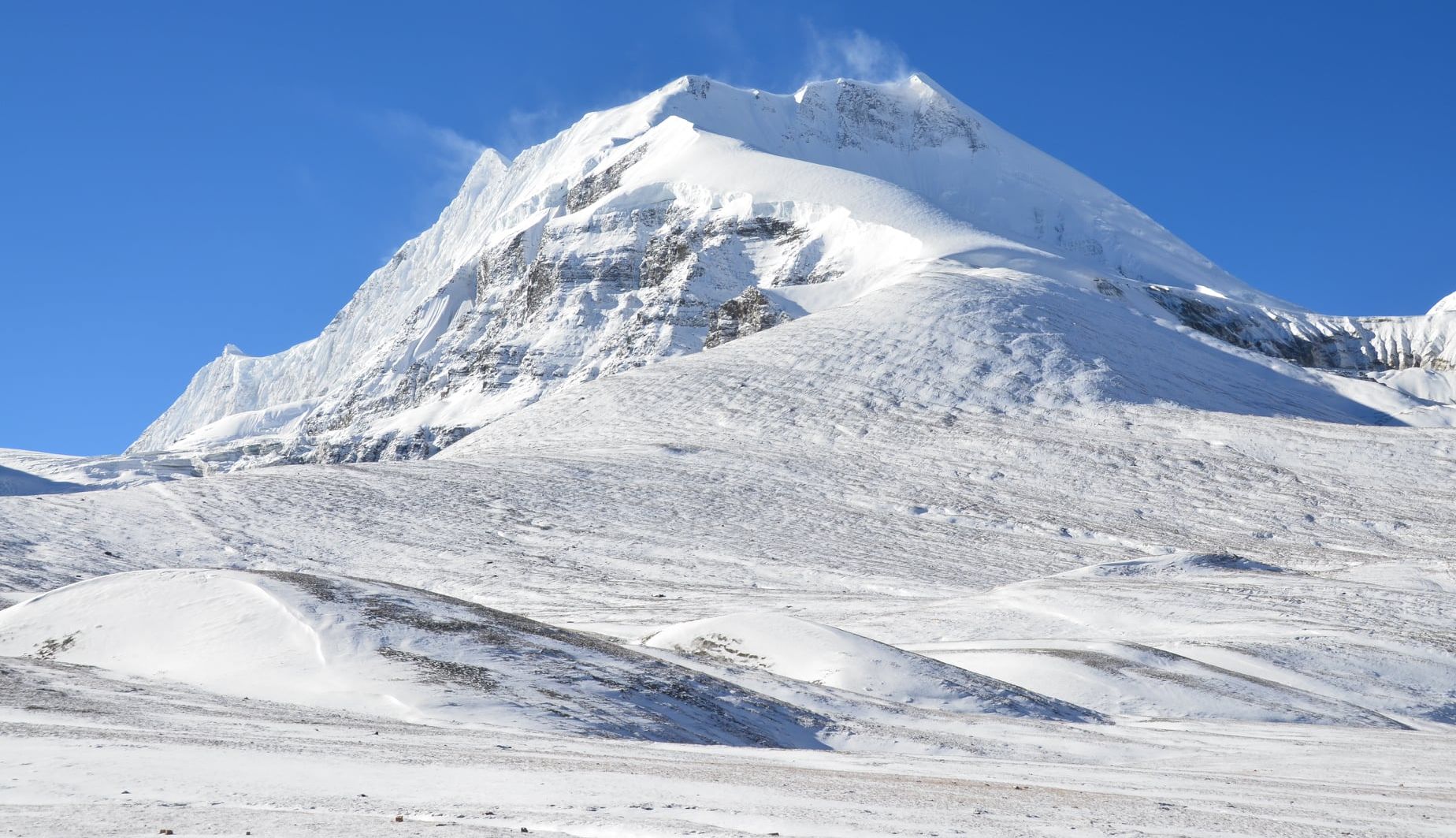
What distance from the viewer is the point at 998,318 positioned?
98000 millimetres

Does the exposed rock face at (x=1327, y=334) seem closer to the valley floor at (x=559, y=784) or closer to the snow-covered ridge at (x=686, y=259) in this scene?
the snow-covered ridge at (x=686, y=259)

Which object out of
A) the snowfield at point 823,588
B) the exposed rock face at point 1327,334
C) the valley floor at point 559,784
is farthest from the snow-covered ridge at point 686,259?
the valley floor at point 559,784

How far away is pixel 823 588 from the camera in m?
49.9

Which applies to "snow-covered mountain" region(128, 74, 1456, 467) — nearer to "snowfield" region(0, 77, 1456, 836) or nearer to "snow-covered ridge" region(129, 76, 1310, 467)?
"snow-covered ridge" region(129, 76, 1310, 467)

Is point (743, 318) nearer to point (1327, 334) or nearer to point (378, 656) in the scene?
point (1327, 334)

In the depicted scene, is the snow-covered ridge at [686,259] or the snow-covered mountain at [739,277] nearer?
the snow-covered mountain at [739,277]

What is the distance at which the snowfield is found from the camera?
40.3 ft

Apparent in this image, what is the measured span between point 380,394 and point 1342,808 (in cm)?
18764

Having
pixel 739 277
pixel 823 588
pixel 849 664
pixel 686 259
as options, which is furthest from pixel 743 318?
pixel 849 664

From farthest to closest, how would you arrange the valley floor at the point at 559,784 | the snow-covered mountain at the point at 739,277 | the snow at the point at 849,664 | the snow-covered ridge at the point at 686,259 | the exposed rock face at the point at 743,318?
the snow-covered ridge at the point at 686,259 → the snow-covered mountain at the point at 739,277 → the exposed rock face at the point at 743,318 → the snow at the point at 849,664 → the valley floor at the point at 559,784

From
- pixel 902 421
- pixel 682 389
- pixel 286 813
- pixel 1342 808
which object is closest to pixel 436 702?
pixel 286 813

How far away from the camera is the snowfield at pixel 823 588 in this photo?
12.3 metres

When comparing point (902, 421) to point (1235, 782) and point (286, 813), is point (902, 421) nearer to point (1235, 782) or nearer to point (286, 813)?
point (1235, 782)

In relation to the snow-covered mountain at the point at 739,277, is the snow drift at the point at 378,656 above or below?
below
